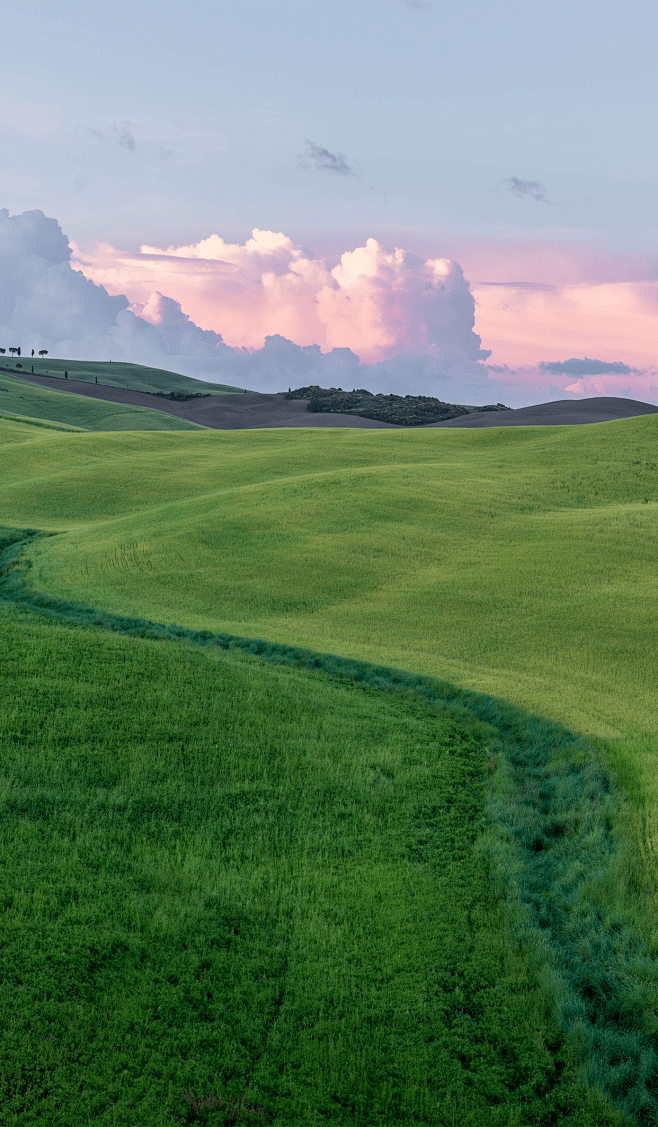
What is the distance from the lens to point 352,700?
15.4 meters

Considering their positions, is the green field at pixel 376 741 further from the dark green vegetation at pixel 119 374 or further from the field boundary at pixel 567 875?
the dark green vegetation at pixel 119 374

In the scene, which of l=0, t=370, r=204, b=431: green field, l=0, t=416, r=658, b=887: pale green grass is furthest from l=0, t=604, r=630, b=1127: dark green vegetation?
l=0, t=370, r=204, b=431: green field

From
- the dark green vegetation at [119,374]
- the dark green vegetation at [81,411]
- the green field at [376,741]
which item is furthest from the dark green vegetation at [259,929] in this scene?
the dark green vegetation at [119,374]

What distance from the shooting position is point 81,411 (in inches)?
3935

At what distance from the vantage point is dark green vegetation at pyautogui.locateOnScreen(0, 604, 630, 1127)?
632 centimetres

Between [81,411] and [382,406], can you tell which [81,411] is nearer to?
[81,411]

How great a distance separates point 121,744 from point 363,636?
931cm

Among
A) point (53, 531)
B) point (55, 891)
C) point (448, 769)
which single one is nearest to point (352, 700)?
point (448, 769)

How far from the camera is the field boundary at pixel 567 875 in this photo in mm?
6973

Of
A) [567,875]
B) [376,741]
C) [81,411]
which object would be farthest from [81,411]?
[567,875]

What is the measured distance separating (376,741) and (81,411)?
314 ft

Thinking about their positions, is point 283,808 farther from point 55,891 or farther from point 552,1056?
point 552,1056

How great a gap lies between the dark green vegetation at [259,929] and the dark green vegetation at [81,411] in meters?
81.5

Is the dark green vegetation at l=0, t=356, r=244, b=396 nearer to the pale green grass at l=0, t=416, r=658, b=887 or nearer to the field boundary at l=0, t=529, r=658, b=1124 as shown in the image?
the pale green grass at l=0, t=416, r=658, b=887
